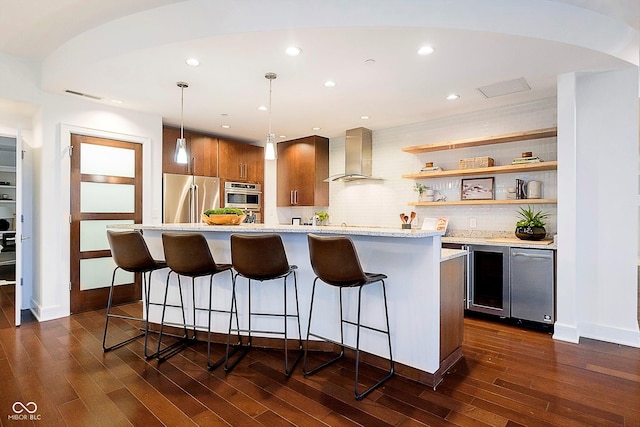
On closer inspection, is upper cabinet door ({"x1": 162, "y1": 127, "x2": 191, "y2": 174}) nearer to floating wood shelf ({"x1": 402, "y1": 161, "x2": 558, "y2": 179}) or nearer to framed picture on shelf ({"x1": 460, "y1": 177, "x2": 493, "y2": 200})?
floating wood shelf ({"x1": 402, "y1": 161, "x2": 558, "y2": 179})

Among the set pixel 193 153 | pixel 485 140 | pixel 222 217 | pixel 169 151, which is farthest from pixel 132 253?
pixel 485 140

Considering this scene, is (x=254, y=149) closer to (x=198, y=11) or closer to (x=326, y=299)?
(x=198, y=11)

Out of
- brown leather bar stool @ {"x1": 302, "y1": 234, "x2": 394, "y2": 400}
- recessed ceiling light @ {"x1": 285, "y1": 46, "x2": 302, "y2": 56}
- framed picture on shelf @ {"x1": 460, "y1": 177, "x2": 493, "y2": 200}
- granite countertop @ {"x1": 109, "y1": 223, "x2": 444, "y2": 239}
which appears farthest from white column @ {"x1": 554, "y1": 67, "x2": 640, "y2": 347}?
recessed ceiling light @ {"x1": 285, "y1": 46, "x2": 302, "y2": 56}

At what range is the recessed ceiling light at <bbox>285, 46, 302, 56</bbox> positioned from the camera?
2734 mm

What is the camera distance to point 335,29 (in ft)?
8.06

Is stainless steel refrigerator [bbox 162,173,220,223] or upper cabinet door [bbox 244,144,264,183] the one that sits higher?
upper cabinet door [bbox 244,144,264,183]

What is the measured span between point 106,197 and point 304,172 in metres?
2.94

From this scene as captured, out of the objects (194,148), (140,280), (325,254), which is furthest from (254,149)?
(325,254)

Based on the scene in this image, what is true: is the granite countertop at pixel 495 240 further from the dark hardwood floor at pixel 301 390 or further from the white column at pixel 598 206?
the dark hardwood floor at pixel 301 390

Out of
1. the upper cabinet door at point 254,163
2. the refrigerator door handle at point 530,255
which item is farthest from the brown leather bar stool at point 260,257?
the upper cabinet door at point 254,163

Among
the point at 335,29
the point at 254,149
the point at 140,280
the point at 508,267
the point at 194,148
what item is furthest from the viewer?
the point at 254,149

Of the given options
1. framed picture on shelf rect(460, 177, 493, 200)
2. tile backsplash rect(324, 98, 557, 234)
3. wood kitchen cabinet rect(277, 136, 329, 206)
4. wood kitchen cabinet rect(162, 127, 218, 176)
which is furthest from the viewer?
wood kitchen cabinet rect(277, 136, 329, 206)

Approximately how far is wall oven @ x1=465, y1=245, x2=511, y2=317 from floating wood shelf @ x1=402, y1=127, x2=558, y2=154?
130cm

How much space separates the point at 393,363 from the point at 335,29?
96.3 inches
